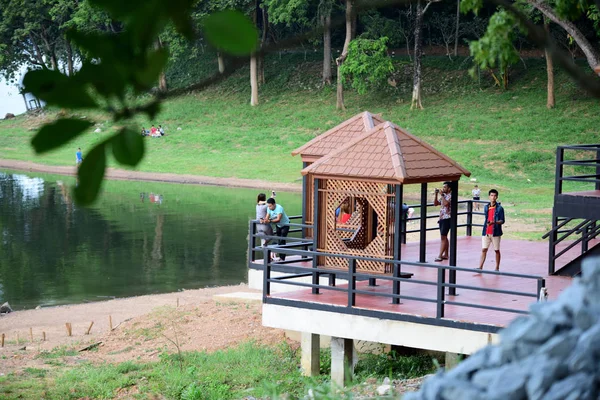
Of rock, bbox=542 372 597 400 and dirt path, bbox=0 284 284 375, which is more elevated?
rock, bbox=542 372 597 400

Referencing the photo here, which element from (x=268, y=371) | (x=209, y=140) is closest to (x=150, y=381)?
(x=268, y=371)

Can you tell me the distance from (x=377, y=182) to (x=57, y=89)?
1110 cm

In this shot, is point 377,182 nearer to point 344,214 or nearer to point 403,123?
point 344,214

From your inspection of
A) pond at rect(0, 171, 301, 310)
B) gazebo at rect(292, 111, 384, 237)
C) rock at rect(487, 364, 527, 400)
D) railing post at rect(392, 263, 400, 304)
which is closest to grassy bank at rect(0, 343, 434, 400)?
railing post at rect(392, 263, 400, 304)

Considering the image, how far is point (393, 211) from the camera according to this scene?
1298 centimetres

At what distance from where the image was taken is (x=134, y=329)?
58.1 ft

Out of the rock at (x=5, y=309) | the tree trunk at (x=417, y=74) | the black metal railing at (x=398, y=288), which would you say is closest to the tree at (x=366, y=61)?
the tree trunk at (x=417, y=74)

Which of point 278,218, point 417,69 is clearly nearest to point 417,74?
point 417,69

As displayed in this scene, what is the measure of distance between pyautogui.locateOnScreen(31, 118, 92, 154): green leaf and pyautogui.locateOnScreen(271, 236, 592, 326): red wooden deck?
9.57m

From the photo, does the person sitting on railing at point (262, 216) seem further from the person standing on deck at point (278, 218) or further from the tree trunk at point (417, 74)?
the tree trunk at point (417, 74)

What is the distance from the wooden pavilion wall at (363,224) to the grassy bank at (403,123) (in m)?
17.5

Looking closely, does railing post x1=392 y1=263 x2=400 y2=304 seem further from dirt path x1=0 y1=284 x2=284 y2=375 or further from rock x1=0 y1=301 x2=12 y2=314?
rock x1=0 y1=301 x2=12 y2=314

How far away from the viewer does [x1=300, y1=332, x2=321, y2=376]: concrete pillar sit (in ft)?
42.5

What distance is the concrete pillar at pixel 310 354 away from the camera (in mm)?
12953
